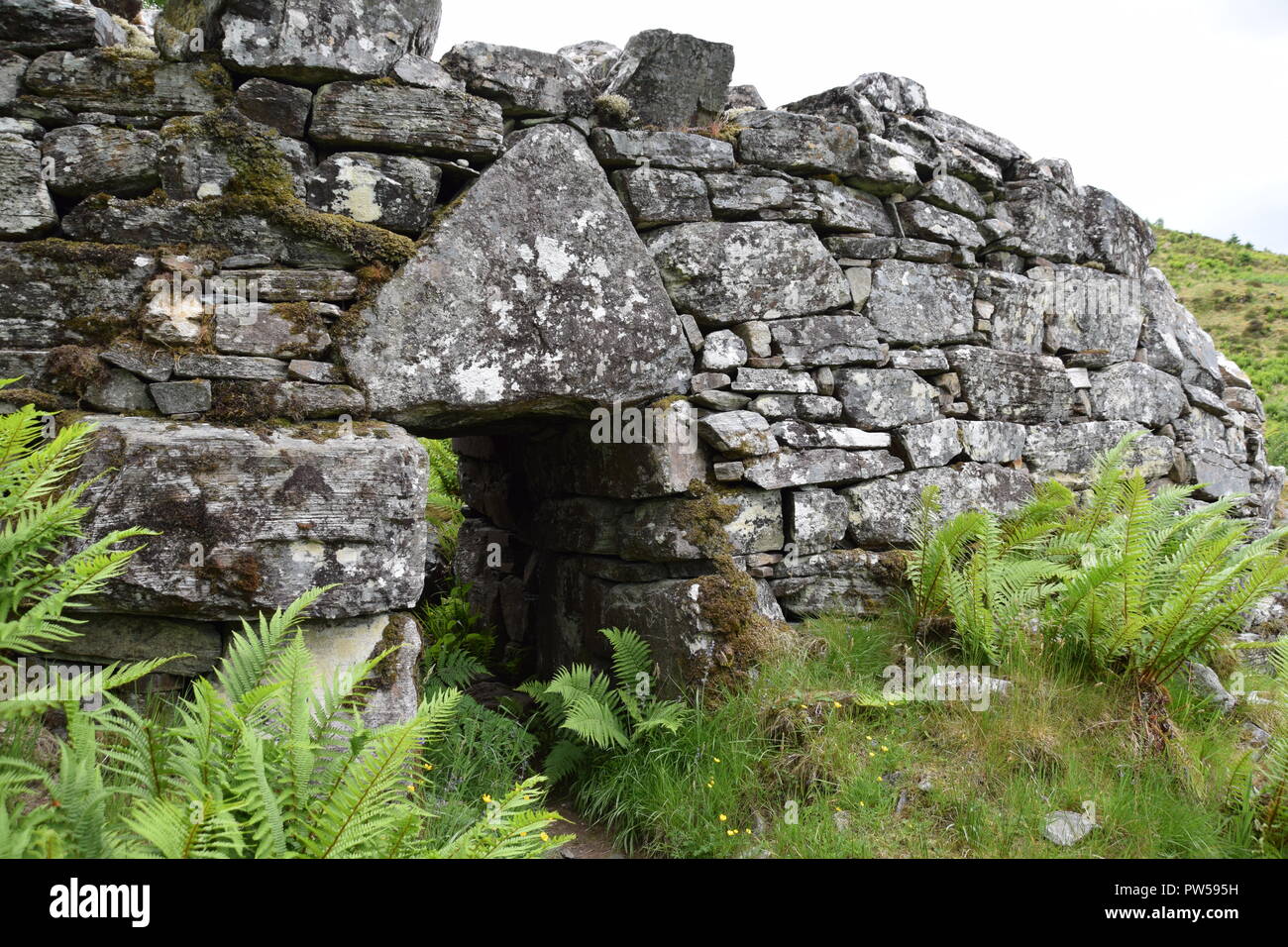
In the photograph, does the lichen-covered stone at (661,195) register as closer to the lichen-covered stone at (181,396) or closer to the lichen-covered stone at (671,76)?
the lichen-covered stone at (671,76)

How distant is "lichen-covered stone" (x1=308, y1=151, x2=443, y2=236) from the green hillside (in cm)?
1085

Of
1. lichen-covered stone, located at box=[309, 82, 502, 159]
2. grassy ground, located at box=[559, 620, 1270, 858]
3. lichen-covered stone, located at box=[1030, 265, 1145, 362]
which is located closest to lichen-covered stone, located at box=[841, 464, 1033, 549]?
grassy ground, located at box=[559, 620, 1270, 858]

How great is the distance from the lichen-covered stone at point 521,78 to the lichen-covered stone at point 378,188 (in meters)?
0.52

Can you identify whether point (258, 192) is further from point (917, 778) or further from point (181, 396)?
point (917, 778)

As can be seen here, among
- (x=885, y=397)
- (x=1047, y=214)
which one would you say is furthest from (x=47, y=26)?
(x=1047, y=214)

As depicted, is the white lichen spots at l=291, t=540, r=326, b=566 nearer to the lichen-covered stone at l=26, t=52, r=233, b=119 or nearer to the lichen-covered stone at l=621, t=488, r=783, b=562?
the lichen-covered stone at l=621, t=488, r=783, b=562

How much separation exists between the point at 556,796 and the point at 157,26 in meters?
4.16

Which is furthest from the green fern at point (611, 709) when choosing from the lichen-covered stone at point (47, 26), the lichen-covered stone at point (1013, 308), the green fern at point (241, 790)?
the lichen-covered stone at point (47, 26)

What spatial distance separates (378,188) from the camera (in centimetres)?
386

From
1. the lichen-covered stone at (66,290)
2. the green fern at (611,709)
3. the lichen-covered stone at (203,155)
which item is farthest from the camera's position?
the green fern at (611,709)

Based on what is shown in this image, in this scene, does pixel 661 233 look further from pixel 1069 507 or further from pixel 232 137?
pixel 1069 507

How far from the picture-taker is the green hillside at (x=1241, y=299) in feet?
43.6

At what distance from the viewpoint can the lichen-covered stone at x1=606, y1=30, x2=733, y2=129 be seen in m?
4.54
